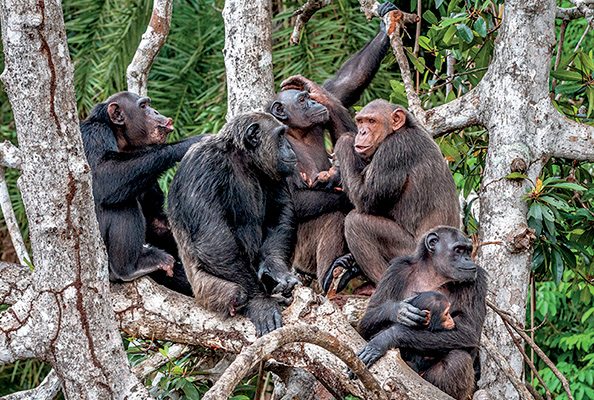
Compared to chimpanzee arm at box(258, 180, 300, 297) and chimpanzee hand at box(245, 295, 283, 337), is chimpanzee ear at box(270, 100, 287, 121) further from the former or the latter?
chimpanzee hand at box(245, 295, 283, 337)

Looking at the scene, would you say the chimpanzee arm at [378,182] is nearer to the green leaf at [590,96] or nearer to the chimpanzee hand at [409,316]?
the chimpanzee hand at [409,316]

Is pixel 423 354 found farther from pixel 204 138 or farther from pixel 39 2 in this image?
pixel 39 2

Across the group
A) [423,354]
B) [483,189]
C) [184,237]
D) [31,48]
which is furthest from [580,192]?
[31,48]

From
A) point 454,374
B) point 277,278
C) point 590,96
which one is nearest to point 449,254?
point 454,374

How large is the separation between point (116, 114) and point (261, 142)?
3.60ft

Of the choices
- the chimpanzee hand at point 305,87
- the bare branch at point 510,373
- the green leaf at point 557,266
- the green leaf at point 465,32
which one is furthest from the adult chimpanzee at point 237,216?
the green leaf at point 557,266

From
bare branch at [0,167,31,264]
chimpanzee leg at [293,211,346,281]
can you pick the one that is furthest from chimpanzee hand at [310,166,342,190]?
bare branch at [0,167,31,264]

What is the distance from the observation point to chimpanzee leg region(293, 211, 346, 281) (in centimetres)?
523

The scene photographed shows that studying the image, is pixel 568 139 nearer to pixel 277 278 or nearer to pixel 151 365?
pixel 277 278

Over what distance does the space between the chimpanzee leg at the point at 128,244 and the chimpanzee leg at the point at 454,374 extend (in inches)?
72.8

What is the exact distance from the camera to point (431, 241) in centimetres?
443

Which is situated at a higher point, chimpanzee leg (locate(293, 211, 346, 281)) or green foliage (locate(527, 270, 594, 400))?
chimpanzee leg (locate(293, 211, 346, 281))

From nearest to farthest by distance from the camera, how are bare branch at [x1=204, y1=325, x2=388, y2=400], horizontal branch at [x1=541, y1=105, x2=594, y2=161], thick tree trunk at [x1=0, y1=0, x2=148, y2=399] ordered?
1. bare branch at [x1=204, y1=325, x2=388, y2=400]
2. thick tree trunk at [x1=0, y1=0, x2=148, y2=399]
3. horizontal branch at [x1=541, y1=105, x2=594, y2=161]

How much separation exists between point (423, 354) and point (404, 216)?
1.12 metres
